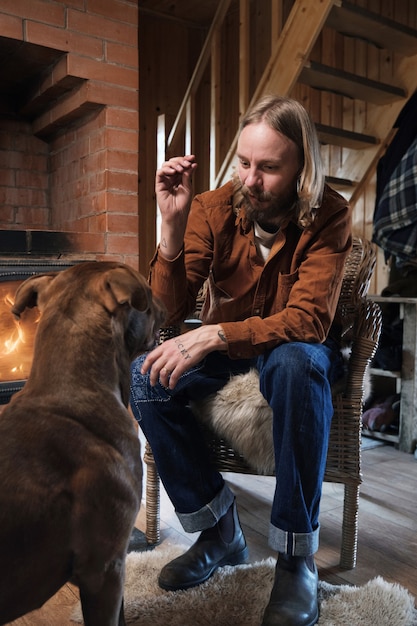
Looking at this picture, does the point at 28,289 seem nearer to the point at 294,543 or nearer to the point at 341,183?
the point at 294,543

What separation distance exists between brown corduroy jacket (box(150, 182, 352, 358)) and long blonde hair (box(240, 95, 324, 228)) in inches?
1.7

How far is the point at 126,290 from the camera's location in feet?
3.10

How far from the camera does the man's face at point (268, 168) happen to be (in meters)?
1.42

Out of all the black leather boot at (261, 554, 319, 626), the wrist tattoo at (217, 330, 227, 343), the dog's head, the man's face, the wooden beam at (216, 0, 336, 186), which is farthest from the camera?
the wooden beam at (216, 0, 336, 186)

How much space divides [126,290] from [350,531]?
945 millimetres

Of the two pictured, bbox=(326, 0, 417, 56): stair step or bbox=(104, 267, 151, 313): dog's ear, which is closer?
bbox=(104, 267, 151, 313): dog's ear

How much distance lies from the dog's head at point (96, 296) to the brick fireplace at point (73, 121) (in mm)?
1208

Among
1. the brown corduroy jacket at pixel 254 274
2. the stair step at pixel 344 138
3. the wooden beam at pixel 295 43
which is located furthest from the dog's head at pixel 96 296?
the stair step at pixel 344 138

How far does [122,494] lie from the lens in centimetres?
94

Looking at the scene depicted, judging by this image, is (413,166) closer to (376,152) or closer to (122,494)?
(376,152)

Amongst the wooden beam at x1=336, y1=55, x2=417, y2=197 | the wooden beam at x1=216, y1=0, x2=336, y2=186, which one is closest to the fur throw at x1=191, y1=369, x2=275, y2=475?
the wooden beam at x1=216, y1=0, x2=336, y2=186

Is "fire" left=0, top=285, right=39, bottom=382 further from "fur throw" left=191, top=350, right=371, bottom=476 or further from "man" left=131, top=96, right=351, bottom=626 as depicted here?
"fur throw" left=191, top=350, right=371, bottom=476

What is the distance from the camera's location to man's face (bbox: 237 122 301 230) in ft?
4.66

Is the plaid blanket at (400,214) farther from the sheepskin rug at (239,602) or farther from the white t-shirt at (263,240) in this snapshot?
the sheepskin rug at (239,602)
